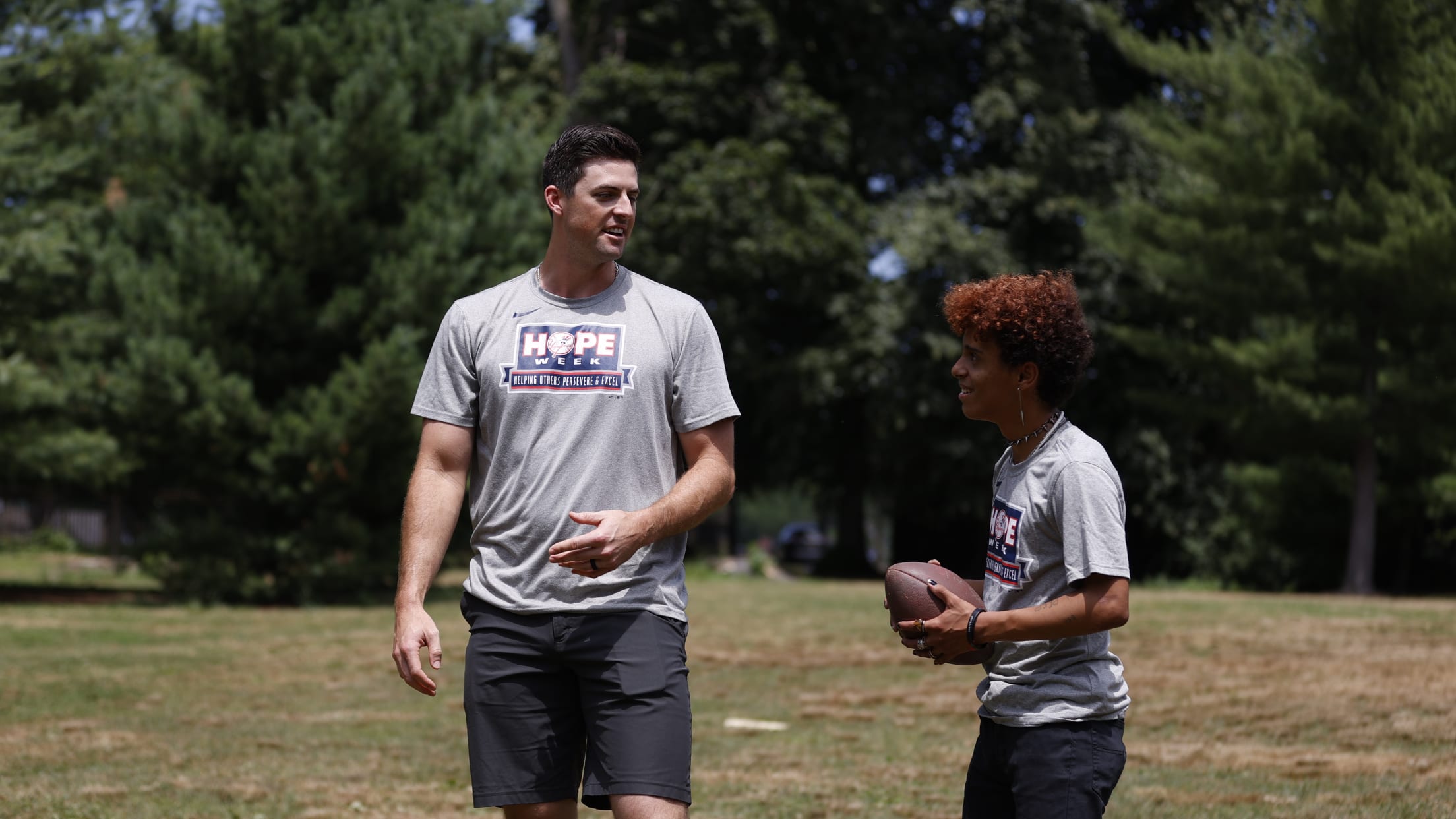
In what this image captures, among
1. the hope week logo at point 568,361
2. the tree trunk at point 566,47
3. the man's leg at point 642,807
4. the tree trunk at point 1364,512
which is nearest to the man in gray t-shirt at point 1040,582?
the man's leg at point 642,807

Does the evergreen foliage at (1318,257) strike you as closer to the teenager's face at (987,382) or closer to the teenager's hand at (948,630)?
the teenager's face at (987,382)

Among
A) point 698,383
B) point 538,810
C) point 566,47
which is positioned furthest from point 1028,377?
point 566,47

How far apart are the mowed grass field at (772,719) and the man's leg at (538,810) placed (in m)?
3.20

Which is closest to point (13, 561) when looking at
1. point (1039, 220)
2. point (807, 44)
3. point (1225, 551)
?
point (807, 44)

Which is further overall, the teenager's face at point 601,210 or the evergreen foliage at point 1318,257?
the evergreen foliage at point 1318,257

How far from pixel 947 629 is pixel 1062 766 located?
0.42m

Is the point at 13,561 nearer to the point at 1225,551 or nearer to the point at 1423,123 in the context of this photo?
the point at 1225,551

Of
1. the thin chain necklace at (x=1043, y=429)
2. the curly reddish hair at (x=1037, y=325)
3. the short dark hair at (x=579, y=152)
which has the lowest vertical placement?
the thin chain necklace at (x=1043, y=429)

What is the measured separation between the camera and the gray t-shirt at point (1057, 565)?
344cm

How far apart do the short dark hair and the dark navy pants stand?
5.93ft

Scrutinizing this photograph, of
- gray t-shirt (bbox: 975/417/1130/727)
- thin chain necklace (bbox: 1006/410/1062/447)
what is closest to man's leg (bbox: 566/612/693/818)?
gray t-shirt (bbox: 975/417/1130/727)

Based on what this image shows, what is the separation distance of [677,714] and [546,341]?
1010 millimetres

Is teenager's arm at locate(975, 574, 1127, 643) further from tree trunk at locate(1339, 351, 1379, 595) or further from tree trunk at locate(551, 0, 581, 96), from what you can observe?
tree trunk at locate(551, 0, 581, 96)

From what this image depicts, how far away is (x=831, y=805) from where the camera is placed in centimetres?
697
